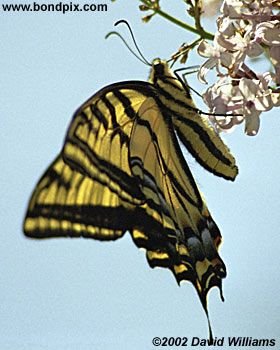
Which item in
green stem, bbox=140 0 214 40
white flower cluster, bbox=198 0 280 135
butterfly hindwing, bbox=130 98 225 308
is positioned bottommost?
butterfly hindwing, bbox=130 98 225 308

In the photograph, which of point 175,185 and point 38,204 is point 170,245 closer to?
point 175,185

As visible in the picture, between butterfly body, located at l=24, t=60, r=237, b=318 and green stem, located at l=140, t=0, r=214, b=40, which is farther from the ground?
green stem, located at l=140, t=0, r=214, b=40

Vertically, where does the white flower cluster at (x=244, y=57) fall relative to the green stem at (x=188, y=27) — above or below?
below

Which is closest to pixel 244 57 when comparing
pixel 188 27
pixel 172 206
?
pixel 188 27

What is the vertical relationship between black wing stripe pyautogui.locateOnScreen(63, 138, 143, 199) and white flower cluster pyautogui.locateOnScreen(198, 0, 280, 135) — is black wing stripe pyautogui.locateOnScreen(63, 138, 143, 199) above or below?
below

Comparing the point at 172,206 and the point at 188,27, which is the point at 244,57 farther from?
the point at 172,206

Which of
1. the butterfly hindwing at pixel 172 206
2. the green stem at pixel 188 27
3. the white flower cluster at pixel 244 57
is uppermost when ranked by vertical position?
the green stem at pixel 188 27
